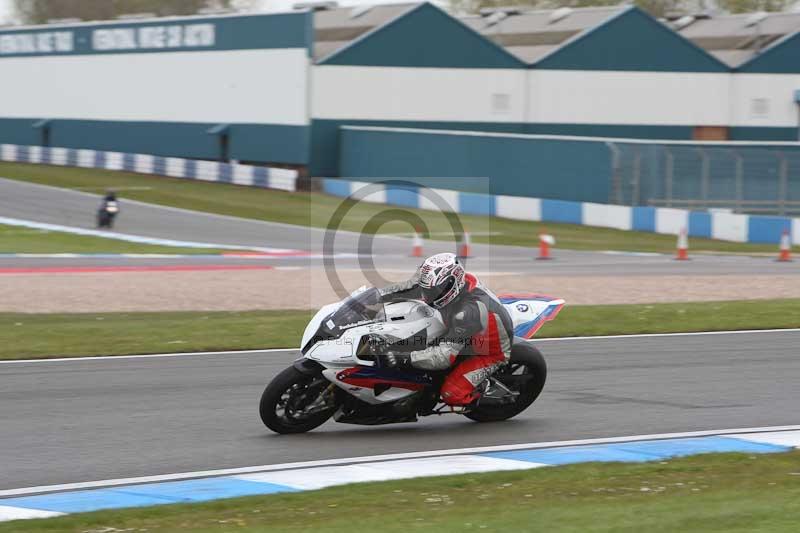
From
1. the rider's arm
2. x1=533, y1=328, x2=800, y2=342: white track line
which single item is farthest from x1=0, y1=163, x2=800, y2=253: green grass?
the rider's arm

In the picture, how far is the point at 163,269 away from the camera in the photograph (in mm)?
23234

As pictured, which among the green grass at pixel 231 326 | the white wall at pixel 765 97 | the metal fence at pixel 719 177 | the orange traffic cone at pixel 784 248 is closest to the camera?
the green grass at pixel 231 326

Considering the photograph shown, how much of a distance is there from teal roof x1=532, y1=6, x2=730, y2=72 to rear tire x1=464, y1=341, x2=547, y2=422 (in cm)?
3878

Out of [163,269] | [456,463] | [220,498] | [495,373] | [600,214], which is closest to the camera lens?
[220,498]

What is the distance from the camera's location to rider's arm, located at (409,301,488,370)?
9.03 metres

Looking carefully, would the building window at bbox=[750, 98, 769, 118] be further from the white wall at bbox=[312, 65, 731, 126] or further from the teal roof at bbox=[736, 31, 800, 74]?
the teal roof at bbox=[736, 31, 800, 74]

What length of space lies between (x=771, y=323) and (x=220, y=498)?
10.6 meters

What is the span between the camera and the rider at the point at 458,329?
891 cm

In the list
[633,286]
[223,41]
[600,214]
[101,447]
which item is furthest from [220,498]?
[223,41]

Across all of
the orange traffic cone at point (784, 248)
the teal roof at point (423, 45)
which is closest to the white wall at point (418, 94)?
the teal roof at point (423, 45)

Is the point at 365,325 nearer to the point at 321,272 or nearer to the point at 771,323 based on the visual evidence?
the point at 771,323

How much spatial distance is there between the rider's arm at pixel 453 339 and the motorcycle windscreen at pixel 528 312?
2.02ft

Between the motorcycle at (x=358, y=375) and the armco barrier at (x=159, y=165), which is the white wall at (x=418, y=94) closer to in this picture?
the armco barrier at (x=159, y=165)

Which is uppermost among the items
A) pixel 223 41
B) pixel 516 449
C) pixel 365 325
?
pixel 223 41
